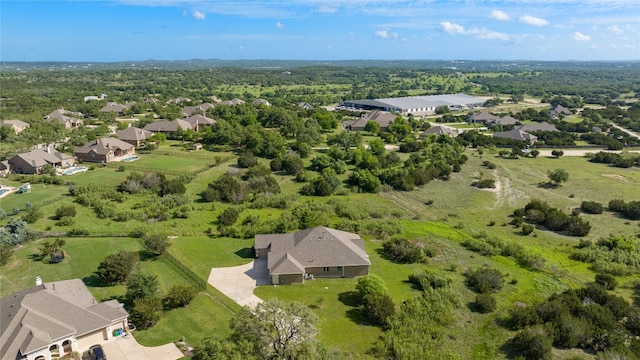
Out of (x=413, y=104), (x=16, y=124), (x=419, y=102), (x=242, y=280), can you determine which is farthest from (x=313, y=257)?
(x=419, y=102)

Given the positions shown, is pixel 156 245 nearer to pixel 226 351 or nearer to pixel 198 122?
pixel 226 351

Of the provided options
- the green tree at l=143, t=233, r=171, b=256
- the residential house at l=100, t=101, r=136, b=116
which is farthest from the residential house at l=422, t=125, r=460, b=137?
the residential house at l=100, t=101, r=136, b=116

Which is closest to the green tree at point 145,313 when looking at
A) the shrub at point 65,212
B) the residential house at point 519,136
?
the shrub at point 65,212

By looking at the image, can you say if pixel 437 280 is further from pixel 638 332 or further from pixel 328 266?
pixel 638 332

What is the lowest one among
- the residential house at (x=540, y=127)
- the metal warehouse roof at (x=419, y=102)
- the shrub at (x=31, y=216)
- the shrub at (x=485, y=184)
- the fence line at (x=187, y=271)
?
the fence line at (x=187, y=271)

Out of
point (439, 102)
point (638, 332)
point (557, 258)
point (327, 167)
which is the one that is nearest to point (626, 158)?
point (557, 258)

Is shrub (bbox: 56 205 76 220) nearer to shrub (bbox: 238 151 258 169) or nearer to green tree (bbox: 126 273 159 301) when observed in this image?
green tree (bbox: 126 273 159 301)

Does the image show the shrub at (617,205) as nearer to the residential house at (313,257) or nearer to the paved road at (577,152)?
the paved road at (577,152)
